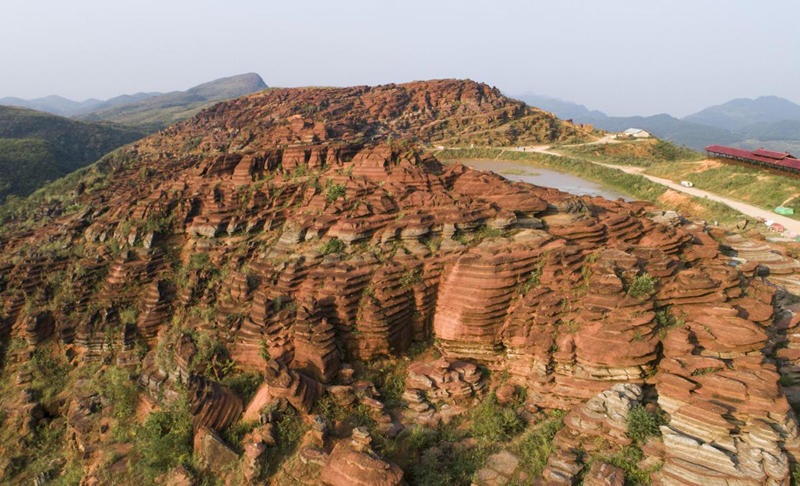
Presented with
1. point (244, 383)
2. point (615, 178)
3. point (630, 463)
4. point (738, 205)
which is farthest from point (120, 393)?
point (615, 178)

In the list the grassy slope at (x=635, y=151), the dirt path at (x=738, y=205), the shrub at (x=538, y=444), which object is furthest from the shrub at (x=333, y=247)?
the grassy slope at (x=635, y=151)

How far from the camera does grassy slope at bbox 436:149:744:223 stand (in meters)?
37.4

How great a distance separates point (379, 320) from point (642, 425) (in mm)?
8595

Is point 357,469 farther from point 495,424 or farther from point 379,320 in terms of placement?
point 379,320

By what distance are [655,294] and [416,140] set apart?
253ft

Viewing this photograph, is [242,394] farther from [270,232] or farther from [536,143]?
[536,143]

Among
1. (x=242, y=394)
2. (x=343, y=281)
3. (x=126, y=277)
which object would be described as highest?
(x=343, y=281)

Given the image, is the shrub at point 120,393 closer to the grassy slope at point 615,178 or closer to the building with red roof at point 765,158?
the grassy slope at point 615,178

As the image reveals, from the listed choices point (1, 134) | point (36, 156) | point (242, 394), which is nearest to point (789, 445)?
point (242, 394)

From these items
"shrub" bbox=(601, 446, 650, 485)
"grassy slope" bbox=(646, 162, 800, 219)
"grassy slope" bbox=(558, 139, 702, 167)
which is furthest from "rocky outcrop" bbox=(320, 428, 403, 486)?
"grassy slope" bbox=(558, 139, 702, 167)

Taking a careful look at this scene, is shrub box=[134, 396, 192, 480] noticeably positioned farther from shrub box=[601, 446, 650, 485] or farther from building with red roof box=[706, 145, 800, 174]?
building with red roof box=[706, 145, 800, 174]

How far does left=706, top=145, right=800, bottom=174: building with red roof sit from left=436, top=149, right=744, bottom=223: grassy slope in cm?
1291

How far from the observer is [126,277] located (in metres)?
20.5

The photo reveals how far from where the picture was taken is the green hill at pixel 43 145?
80.2 meters
